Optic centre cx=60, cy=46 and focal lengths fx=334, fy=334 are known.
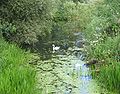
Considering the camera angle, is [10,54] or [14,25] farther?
[14,25]

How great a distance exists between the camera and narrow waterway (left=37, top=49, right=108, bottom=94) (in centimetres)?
766

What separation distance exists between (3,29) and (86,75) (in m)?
3.46

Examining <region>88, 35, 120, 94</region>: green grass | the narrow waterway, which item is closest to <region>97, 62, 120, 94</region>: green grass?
<region>88, 35, 120, 94</region>: green grass

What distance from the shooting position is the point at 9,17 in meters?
11.4

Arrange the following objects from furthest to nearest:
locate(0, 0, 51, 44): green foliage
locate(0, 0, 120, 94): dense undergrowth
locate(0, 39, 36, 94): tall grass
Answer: locate(0, 0, 51, 44): green foliage < locate(0, 0, 120, 94): dense undergrowth < locate(0, 39, 36, 94): tall grass

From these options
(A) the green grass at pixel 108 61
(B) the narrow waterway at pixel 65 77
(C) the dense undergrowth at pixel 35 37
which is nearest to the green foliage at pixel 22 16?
(C) the dense undergrowth at pixel 35 37

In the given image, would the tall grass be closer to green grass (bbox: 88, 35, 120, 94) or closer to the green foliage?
green grass (bbox: 88, 35, 120, 94)

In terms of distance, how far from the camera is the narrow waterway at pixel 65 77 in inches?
302

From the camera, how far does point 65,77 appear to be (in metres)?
8.66

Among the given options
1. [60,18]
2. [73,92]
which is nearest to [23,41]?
[73,92]

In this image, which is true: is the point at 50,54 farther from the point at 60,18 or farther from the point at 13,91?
the point at 60,18

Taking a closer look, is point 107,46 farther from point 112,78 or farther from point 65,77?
Result: point 112,78

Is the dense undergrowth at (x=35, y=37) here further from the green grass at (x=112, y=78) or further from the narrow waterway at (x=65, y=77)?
the narrow waterway at (x=65, y=77)

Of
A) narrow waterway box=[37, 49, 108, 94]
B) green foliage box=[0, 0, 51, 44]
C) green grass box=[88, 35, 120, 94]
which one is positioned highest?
green foliage box=[0, 0, 51, 44]
